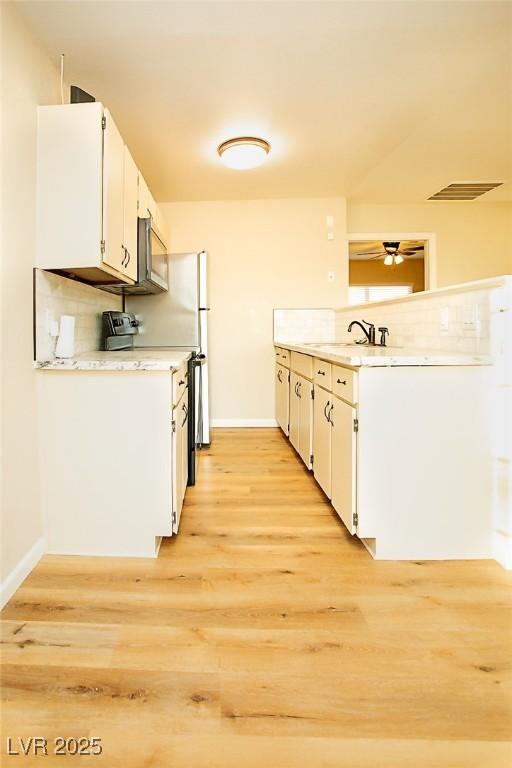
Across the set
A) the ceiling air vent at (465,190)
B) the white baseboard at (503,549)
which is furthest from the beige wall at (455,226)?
the white baseboard at (503,549)

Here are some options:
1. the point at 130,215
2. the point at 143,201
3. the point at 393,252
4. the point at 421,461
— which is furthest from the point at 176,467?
the point at 393,252

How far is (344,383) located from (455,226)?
12.1 feet

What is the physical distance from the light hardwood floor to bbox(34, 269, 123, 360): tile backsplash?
99 centimetres

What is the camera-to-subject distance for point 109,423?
184 cm

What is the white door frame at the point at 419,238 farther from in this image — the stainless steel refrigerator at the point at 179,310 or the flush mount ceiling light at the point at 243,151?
the stainless steel refrigerator at the point at 179,310

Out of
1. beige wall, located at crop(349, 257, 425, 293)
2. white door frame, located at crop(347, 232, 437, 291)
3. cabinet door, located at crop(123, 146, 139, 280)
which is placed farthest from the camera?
beige wall, located at crop(349, 257, 425, 293)

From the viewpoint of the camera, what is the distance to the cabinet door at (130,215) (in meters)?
2.24

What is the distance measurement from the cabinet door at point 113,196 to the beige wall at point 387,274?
21.2 ft

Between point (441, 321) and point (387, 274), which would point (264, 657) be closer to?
point (441, 321)

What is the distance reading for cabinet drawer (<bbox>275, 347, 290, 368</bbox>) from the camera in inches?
145

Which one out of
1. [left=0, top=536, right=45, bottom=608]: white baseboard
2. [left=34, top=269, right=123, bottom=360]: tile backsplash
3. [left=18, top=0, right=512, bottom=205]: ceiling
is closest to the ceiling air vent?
[left=18, top=0, right=512, bottom=205]: ceiling

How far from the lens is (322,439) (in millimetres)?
2412

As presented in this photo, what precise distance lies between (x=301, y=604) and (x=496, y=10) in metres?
2.65

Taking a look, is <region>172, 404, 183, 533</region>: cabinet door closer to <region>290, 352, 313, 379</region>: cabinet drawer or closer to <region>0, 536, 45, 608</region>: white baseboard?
<region>0, 536, 45, 608</region>: white baseboard
